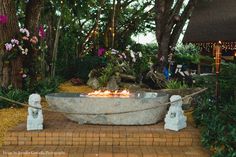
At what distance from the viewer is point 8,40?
396 inches

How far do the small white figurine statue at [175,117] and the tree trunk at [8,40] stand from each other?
4.73 metres

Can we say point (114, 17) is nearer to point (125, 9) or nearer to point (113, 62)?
point (125, 9)

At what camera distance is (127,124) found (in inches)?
304

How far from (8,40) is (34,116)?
348 cm

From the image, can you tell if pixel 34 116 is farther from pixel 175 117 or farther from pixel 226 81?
pixel 226 81

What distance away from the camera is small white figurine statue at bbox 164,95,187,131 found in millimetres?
7242

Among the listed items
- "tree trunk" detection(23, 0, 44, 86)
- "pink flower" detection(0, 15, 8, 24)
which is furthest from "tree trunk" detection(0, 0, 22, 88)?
"tree trunk" detection(23, 0, 44, 86)

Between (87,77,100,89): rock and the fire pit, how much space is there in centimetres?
508

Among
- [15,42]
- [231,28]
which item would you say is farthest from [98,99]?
[231,28]

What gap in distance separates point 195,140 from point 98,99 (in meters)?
1.94

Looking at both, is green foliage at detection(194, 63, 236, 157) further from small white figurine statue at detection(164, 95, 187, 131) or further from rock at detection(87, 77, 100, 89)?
rock at detection(87, 77, 100, 89)

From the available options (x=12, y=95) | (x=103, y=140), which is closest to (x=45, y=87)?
(x=12, y=95)

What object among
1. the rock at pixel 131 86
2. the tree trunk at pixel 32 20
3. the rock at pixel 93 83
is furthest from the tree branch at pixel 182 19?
the tree trunk at pixel 32 20

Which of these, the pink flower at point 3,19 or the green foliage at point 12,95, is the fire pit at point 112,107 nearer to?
the green foliage at point 12,95
